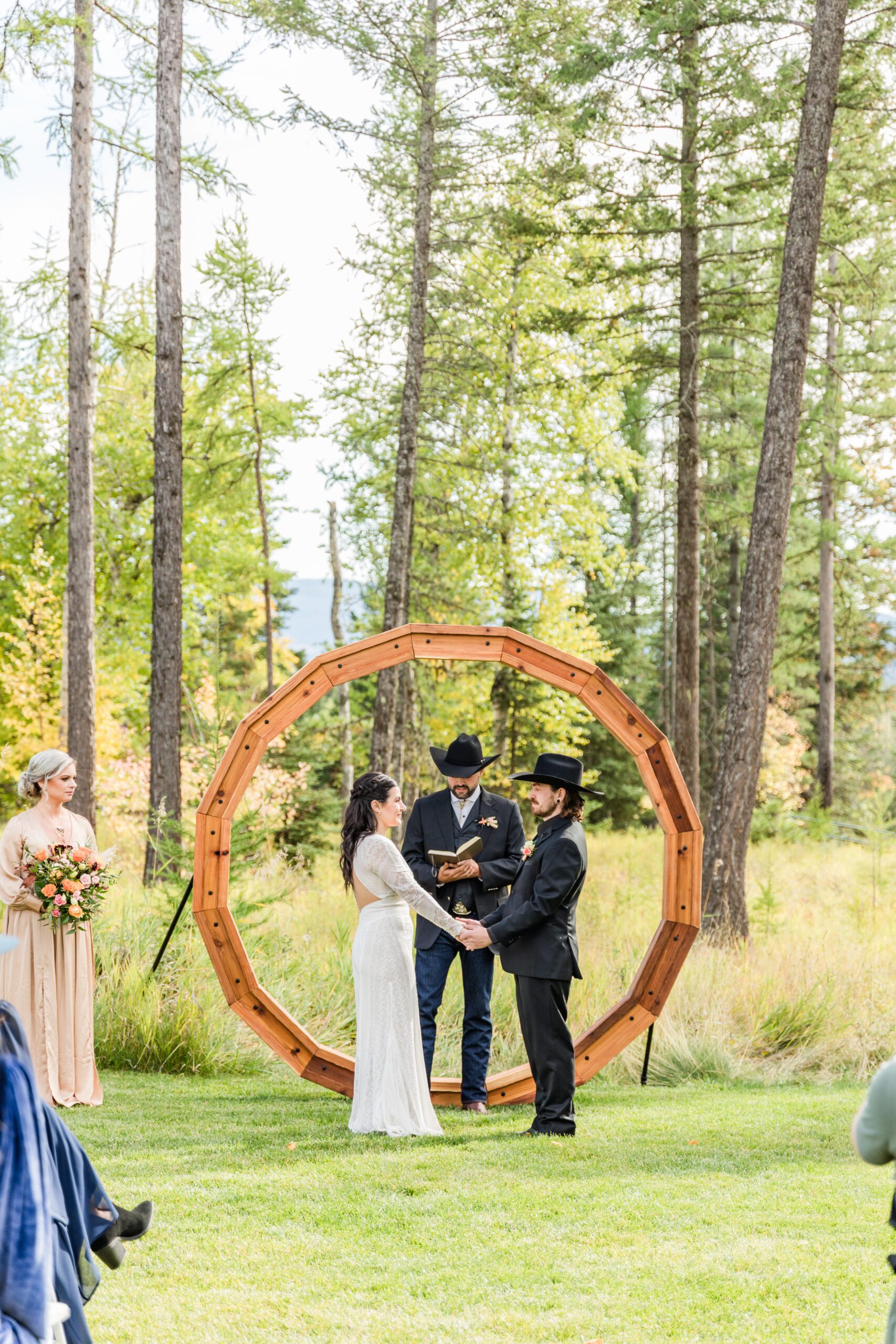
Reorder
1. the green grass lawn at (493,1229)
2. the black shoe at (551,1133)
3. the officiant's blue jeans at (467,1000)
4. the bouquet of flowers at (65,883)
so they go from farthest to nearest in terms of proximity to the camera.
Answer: the officiant's blue jeans at (467,1000), the bouquet of flowers at (65,883), the black shoe at (551,1133), the green grass lawn at (493,1229)

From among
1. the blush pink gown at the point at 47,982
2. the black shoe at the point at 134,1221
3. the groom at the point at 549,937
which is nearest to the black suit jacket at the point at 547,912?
the groom at the point at 549,937

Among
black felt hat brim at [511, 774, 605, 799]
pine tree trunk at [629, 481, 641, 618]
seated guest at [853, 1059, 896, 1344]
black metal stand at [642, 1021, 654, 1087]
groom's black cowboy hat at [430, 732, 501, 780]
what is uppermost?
pine tree trunk at [629, 481, 641, 618]

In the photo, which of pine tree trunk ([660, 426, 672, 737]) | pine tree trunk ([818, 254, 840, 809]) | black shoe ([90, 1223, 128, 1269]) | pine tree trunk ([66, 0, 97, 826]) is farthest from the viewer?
pine tree trunk ([660, 426, 672, 737])

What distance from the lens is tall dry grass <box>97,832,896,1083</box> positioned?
8.25 meters

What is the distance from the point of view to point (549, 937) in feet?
20.8

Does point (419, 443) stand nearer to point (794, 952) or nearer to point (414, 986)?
point (794, 952)

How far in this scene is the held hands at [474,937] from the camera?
21.2 ft

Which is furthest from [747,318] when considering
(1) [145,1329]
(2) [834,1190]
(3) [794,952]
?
(1) [145,1329]

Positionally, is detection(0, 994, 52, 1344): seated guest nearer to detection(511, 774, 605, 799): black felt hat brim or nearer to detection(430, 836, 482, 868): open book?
detection(511, 774, 605, 799): black felt hat brim

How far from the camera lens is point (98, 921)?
29.7 feet

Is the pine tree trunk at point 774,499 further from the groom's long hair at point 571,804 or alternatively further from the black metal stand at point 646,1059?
the groom's long hair at point 571,804

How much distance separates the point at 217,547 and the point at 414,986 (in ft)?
52.5

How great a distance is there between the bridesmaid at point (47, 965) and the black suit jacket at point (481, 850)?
194 cm

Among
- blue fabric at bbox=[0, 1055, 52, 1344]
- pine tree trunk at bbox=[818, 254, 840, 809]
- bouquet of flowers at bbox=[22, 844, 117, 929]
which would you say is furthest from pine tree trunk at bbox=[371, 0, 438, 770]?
blue fabric at bbox=[0, 1055, 52, 1344]
